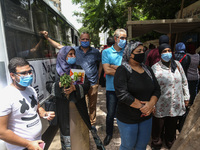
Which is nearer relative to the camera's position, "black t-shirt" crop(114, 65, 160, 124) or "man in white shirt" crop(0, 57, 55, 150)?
"man in white shirt" crop(0, 57, 55, 150)

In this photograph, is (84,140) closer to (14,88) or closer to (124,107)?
(124,107)

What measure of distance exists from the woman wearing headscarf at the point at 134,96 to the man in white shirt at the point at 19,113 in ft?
3.25

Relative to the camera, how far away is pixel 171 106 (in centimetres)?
256

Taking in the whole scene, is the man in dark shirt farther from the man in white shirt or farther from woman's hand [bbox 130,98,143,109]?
the man in white shirt

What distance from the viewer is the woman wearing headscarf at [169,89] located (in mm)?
2465

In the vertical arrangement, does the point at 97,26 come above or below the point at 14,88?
above

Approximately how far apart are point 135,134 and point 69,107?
98cm

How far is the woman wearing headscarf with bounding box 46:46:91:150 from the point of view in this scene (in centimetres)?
214

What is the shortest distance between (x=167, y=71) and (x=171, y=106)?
61 centimetres

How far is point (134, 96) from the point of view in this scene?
1875mm

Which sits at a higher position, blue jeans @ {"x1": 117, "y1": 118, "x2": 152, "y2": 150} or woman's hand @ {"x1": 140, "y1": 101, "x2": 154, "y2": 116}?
woman's hand @ {"x1": 140, "y1": 101, "x2": 154, "y2": 116}

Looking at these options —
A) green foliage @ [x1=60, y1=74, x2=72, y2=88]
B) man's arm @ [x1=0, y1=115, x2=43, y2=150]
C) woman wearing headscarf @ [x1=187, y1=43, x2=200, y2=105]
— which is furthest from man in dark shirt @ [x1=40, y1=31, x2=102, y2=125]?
woman wearing headscarf @ [x1=187, y1=43, x2=200, y2=105]

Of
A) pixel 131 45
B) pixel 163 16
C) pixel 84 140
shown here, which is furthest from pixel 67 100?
pixel 163 16

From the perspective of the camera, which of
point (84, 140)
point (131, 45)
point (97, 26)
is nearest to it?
point (131, 45)
